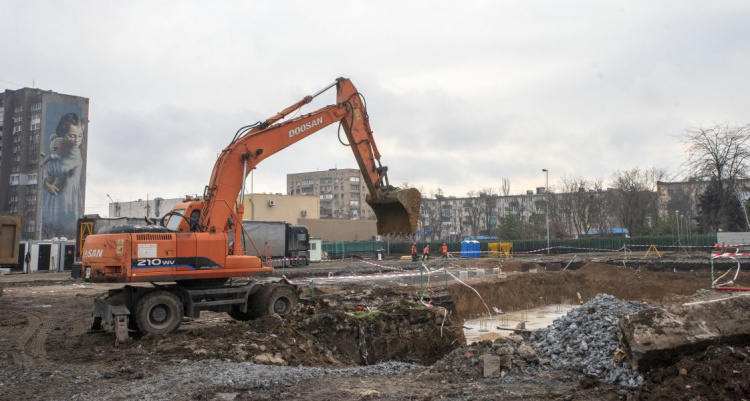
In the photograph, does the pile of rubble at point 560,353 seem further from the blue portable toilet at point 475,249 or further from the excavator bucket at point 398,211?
the blue portable toilet at point 475,249

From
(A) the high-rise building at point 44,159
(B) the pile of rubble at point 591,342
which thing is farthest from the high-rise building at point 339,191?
(B) the pile of rubble at point 591,342

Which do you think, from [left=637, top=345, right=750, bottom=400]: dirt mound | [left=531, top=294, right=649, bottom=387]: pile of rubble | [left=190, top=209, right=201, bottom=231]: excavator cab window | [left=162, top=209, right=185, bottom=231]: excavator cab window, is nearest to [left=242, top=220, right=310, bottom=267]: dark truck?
[left=162, top=209, right=185, bottom=231]: excavator cab window

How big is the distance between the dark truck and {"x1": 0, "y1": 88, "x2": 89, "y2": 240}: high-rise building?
54551mm

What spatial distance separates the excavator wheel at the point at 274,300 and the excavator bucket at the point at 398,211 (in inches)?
101

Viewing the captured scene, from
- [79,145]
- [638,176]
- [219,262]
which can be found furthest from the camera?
[79,145]

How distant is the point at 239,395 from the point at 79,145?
82553 millimetres

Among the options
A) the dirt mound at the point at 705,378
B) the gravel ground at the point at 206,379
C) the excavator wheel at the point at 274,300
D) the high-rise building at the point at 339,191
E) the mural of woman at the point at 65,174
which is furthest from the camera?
the high-rise building at the point at 339,191

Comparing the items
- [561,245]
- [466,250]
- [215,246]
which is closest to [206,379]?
[215,246]

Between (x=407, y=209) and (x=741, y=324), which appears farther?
(x=407, y=209)

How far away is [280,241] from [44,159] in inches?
2264

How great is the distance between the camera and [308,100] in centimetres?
1241

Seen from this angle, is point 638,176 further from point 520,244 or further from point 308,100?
point 308,100

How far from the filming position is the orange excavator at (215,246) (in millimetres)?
9898

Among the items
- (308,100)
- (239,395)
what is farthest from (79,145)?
(239,395)
